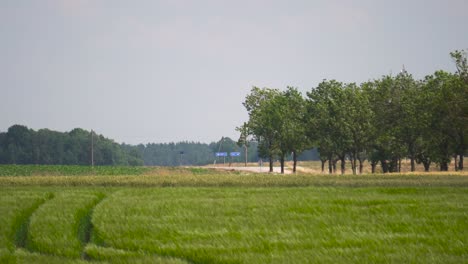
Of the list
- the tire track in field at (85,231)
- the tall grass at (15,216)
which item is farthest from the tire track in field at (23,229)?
the tire track in field at (85,231)

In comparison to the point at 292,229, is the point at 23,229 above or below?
below

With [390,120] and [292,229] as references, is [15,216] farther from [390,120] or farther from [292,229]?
[390,120]

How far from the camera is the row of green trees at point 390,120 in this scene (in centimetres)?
7788

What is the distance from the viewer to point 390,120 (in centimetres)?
8881

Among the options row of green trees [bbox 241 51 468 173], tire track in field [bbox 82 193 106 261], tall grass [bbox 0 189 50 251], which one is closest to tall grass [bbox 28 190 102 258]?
tire track in field [bbox 82 193 106 261]

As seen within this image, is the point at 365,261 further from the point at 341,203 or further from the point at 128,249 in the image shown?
the point at 341,203

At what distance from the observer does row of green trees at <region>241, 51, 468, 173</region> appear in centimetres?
7788

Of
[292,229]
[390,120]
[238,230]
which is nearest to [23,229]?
[238,230]

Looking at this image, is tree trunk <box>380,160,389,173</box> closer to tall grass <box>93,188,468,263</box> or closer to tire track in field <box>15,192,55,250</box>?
tall grass <box>93,188,468,263</box>

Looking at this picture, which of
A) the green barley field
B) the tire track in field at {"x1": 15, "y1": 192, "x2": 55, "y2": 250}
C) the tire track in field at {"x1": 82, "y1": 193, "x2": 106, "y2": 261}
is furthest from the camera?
the tire track in field at {"x1": 15, "y1": 192, "x2": 55, "y2": 250}

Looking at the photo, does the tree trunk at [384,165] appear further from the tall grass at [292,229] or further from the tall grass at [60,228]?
the tall grass at [60,228]

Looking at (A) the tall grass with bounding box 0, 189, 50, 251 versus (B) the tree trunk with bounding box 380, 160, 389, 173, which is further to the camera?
(B) the tree trunk with bounding box 380, 160, 389, 173

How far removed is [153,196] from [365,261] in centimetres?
2057

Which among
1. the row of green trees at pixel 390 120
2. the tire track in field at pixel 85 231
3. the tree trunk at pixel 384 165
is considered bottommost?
the tire track in field at pixel 85 231
